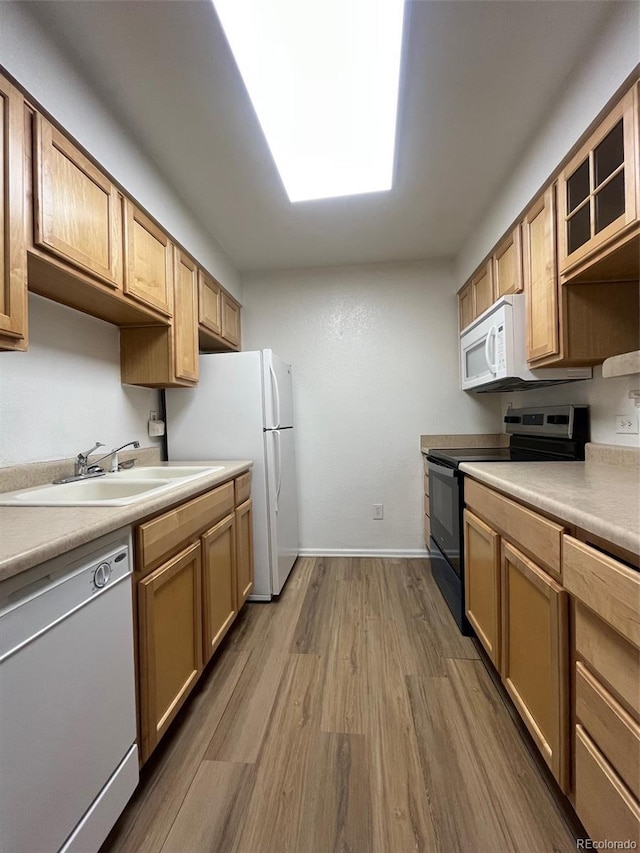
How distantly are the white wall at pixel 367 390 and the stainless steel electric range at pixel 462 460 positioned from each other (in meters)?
0.45

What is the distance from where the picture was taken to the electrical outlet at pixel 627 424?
5.05 ft

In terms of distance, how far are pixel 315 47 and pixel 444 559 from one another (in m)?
2.48

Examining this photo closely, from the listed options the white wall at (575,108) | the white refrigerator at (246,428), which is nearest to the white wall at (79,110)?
the white refrigerator at (246,428)

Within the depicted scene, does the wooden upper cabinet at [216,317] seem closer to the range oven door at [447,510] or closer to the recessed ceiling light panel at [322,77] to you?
the recessed ceiling light panel at [322,77]

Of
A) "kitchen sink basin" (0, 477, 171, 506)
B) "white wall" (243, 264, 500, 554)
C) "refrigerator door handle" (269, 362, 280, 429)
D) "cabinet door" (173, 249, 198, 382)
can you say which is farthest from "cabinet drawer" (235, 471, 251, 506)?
"white wall" (243, 264, 500, 554)

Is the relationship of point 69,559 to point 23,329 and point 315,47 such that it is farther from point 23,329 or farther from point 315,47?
point 315,47

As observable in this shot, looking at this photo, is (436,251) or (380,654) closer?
(380,654)

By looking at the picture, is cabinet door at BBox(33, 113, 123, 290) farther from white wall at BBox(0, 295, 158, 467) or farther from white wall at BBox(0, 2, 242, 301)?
white wall at BBox(0, 295, 158, 467)

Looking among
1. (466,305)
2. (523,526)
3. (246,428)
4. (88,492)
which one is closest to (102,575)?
(88,492)

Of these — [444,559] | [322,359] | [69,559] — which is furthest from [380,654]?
[322,359]

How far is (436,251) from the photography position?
281cm

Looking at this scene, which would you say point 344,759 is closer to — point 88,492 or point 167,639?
point 167,639

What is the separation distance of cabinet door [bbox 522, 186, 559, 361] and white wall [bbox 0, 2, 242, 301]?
1.69 m

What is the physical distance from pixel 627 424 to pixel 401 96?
5.47 feet
